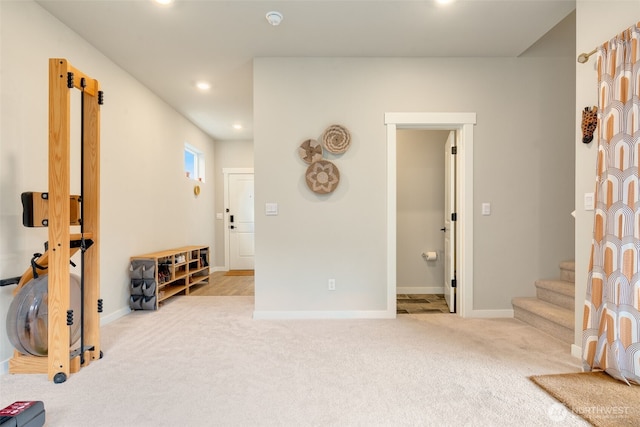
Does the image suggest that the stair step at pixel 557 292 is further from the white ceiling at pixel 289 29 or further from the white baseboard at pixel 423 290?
the white ceiling at pixel 289 29

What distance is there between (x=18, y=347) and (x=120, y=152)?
204 cm

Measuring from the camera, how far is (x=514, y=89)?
127 inches

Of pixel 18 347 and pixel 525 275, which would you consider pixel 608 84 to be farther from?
pixel 18 347

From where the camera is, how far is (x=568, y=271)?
120 inches

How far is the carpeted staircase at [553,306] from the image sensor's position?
102 inches

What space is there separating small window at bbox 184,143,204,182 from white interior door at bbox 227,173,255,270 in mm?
697

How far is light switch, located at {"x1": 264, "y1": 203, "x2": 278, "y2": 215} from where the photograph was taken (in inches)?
125

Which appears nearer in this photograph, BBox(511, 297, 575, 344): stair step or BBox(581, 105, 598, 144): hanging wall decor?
BBox(581, 105, 598, 144): hanging wall decor

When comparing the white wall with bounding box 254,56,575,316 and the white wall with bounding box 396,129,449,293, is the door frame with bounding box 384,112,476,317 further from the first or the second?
the white wall with bounding box 396,129,449,293

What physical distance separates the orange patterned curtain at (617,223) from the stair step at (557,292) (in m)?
0.94

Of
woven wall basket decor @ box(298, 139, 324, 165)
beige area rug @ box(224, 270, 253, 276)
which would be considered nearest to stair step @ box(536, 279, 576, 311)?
woven wall basket decor @ box(298, 139, 324, 165)

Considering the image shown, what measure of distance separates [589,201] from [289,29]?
2661 millimetres

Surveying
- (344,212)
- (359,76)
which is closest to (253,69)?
(359,76)

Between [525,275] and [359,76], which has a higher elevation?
[359,76]
